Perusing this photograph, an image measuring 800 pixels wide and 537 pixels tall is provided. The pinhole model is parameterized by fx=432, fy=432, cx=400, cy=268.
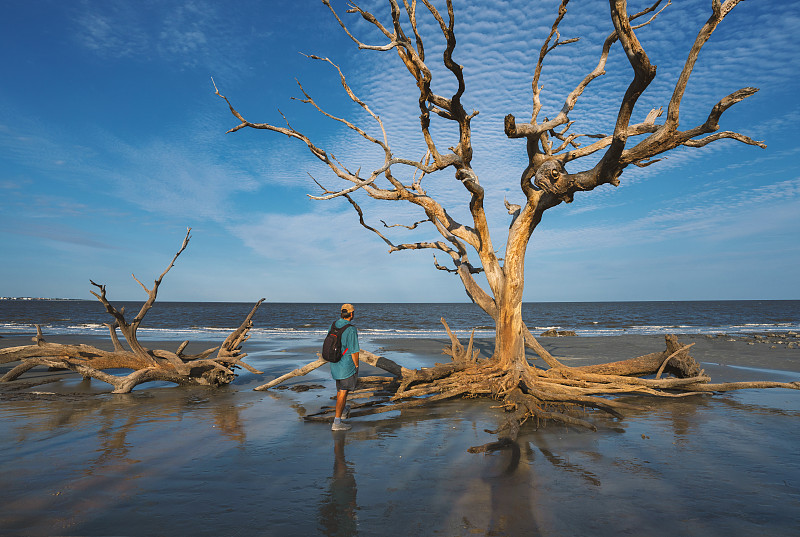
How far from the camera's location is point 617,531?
362cm

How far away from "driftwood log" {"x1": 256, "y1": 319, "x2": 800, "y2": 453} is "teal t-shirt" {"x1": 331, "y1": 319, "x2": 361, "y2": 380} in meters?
0.77

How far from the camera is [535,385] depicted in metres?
8.10


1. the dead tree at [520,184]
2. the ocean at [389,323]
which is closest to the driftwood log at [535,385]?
the dead tree at [520,184]

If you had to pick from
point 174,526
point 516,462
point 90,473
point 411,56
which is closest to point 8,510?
point 90,473

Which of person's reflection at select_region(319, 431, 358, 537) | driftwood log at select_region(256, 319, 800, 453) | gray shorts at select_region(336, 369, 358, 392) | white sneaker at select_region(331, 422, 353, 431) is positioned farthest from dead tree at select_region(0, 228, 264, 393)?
person's reflection at select_region(319, 431, 358, 537)

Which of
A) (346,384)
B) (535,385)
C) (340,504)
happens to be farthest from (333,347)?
(535,385)

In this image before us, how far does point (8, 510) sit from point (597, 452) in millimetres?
6428

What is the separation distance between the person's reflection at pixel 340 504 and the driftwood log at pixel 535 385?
2314mm

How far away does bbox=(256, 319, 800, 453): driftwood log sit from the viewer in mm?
7676

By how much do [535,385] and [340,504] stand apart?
5046mm

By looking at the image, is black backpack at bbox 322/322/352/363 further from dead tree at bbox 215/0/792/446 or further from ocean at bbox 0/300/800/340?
ocean at bbox 0/300/800/340

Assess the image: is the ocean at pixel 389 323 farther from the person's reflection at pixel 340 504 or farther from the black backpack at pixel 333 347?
the person's reflection at pixel 340 504

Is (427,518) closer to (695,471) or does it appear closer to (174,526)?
(174,526)

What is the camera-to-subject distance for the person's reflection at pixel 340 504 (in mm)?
3660
